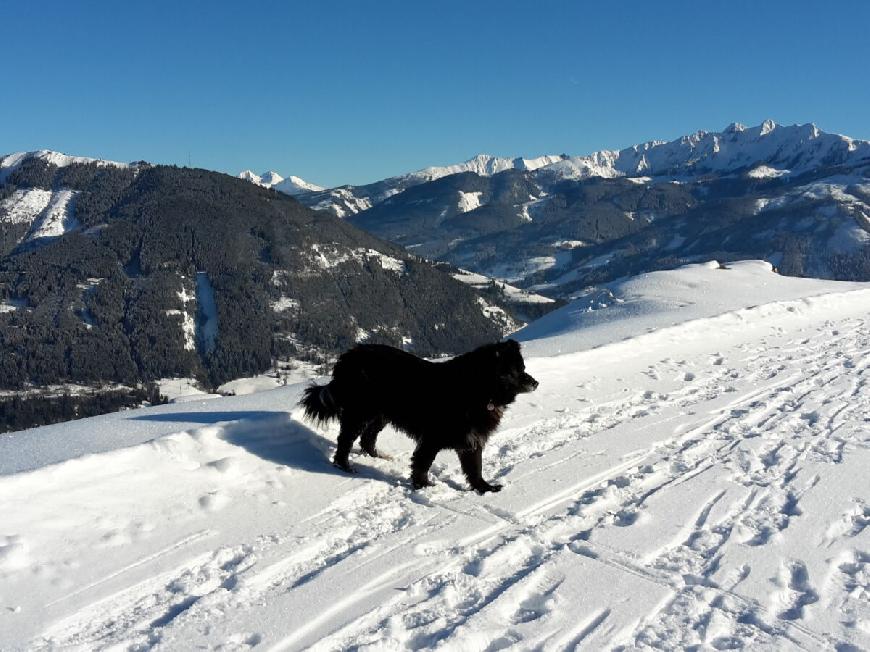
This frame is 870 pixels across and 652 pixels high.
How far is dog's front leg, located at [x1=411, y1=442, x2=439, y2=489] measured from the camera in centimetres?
674

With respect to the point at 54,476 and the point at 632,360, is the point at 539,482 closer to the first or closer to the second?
the point at 54,476

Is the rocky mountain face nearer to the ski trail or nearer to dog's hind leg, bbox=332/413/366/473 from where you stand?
dog's hind leg, bbox=332/413/366/473

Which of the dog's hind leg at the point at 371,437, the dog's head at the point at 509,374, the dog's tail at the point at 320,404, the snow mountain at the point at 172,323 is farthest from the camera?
the snow mountain at the point at 172,323

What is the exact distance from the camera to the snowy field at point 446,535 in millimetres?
4102

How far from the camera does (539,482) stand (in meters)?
6.92

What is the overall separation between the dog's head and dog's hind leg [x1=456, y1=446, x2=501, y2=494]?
2.08 feet

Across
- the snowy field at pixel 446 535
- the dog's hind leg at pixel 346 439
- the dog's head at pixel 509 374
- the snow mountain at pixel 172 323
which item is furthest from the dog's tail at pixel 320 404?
the snow mountain at pixel 172 323

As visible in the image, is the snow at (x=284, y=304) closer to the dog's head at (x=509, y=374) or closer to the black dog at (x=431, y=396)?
the black dog at (x=431, y=396)

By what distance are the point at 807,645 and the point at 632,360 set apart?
1015cm

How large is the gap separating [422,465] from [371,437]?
1.20 meters

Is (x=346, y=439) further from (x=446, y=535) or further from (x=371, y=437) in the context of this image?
(x=446, y=535)

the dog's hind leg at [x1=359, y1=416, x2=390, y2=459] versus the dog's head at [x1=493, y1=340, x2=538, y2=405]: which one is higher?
the dog's head at [x1=493, y1=340, x2=538, y2=405]

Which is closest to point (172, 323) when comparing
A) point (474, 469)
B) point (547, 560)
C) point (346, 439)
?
point (346, 439)

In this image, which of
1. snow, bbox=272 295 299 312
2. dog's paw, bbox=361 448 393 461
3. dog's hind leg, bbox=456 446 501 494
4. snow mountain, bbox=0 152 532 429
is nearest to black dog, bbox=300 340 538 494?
dog's hind leg, bbox=456 446 501 494
